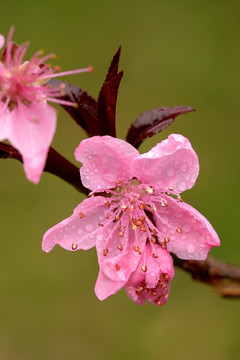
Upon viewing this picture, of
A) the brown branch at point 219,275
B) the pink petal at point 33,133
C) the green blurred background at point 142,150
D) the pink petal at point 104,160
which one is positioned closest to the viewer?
the pink petal at point 33,133

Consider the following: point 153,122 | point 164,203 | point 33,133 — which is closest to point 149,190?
point 164,203

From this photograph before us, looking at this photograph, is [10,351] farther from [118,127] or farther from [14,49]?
[14,49]

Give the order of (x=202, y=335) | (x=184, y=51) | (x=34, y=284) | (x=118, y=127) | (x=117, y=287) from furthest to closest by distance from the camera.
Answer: (x=184, y=51) → (x=118, y=127) → (x=34, y=284) → (x=202, y=335) → (x=117, y=287)

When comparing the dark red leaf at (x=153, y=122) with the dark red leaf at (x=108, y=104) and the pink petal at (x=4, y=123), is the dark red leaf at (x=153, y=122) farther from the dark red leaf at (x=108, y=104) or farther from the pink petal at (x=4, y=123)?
the pink petal at (x=4, y=123)

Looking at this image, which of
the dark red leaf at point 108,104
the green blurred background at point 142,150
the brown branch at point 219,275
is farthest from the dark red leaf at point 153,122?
the green blurred background at point 142,150

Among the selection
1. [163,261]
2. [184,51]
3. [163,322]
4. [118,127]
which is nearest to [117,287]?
[163,261]

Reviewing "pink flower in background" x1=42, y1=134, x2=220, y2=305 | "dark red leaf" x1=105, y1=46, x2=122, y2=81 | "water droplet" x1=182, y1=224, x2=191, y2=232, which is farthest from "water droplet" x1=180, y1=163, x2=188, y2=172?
"dark red leaf" x1=105, y1=46, x2=122, y2=81
